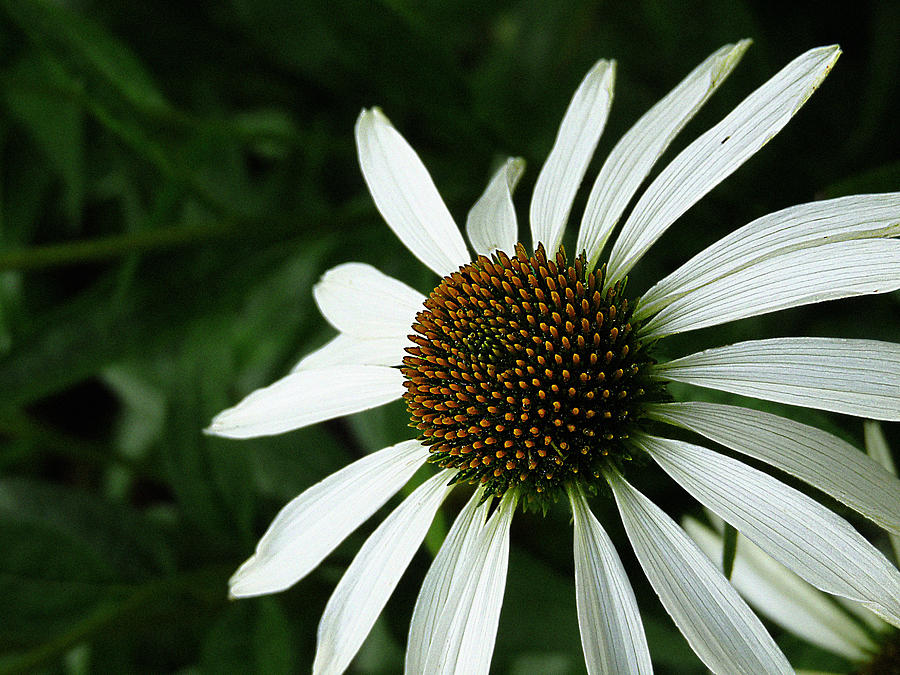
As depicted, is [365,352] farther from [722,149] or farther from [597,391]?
[722,149]

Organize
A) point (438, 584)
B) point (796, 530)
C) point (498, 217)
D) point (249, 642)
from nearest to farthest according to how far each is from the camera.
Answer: point (796, 530) → point (438, 584) → point (498, 217) → point (249, 642)

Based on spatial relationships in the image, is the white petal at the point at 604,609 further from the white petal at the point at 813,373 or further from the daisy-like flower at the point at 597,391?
the white petal at the point at 813,373

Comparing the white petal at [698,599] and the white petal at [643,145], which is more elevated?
the white petal at [643,145]

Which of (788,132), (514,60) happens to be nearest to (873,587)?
(788,132)

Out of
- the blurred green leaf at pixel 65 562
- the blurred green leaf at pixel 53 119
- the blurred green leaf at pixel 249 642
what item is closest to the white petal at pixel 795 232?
the blurred green leaf at pixel 249 642

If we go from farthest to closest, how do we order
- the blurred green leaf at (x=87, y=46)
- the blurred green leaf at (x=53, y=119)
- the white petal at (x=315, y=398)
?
the blurred green leaf at (x=53, y=119) → the blurred green leaf at (x=87, y=46) → the white petal at (x=315, y=398)

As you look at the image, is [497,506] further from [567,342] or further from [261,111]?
[261,111]

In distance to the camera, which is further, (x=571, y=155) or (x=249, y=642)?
(x=249, y=642)

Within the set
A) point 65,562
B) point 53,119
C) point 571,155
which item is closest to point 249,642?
point 65,562
